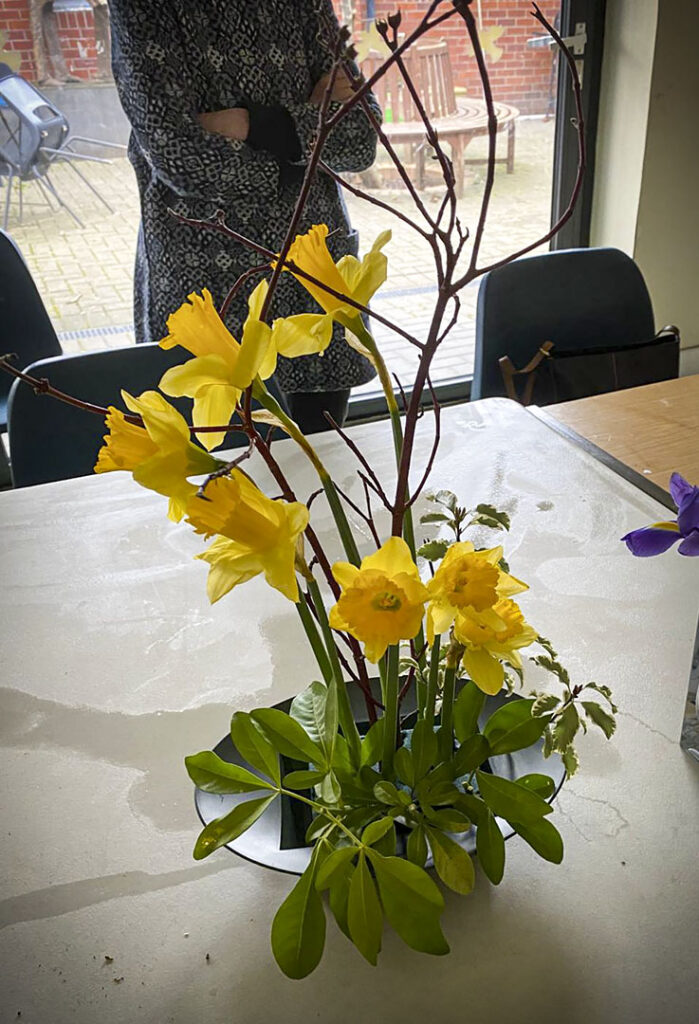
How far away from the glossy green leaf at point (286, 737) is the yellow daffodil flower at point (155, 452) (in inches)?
7.0

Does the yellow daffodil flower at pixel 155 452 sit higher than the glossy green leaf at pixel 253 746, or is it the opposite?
the yellow daffodil flower at pixel 155 452

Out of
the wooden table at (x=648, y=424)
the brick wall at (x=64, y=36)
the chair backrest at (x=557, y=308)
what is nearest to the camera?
the wooden table at (x=648, y=424)

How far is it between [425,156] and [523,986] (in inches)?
94.0

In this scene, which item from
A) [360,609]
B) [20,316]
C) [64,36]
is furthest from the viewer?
[64,36]

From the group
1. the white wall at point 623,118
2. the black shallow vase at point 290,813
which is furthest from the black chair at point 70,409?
the white wall at point 623,118

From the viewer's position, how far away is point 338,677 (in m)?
0.55

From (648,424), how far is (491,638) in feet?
3.06

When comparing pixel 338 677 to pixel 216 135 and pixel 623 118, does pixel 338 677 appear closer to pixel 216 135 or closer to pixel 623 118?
pixel 216 135

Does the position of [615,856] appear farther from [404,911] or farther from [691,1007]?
[404,911]

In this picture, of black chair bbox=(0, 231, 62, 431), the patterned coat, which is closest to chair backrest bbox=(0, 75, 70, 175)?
A: black chair bbox=(0, 231, 62, 431)

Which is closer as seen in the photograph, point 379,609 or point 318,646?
point 379,609

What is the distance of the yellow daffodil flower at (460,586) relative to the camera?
17.9 inches

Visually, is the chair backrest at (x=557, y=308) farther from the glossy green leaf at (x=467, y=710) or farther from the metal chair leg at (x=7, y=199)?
the metal chair leg at (x=7, y=199)

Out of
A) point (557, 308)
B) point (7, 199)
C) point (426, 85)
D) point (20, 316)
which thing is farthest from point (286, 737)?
point (426, 85)
